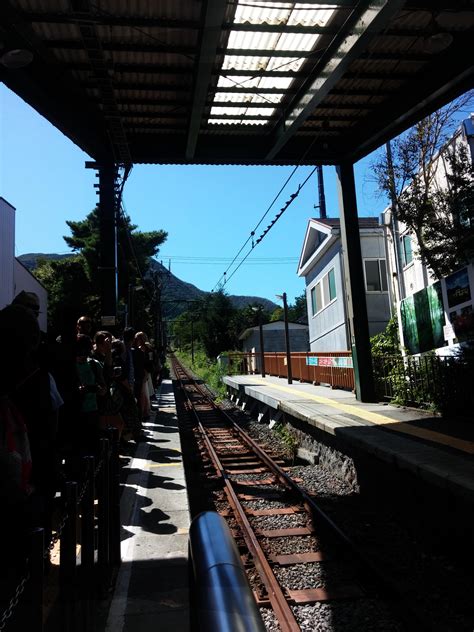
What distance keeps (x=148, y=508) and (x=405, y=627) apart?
2.75m

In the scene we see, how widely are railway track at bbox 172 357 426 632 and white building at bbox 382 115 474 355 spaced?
440 cm

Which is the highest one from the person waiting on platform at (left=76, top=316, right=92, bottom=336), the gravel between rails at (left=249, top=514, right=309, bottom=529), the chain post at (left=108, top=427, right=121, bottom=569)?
the person waiting on platform at (left=76, top=316, right=92, bottom=336)

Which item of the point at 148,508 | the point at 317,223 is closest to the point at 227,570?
the point at 148,508

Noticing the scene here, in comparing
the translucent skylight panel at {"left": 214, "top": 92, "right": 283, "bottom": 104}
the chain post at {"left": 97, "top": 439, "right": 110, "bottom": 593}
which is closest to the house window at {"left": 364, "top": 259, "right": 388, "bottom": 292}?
the translucent skylight panel at {"left": 214, "top": 92, "right": 283, "bottom": 104}

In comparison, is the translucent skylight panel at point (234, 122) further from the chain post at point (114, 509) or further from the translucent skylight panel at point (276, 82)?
the chain post at point (114, 509)

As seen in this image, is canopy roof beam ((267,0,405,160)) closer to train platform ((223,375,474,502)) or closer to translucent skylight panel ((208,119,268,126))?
translucent skylight panel ((208,119,268,126))

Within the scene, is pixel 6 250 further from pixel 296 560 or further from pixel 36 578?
pixel 36 578

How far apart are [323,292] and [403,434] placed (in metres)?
16.6

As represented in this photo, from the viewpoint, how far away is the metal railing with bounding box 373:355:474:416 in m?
7.97

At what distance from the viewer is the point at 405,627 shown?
3.42 meters

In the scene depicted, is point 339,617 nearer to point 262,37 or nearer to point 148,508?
point 148,508

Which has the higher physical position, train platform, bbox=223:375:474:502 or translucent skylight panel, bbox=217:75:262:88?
translucent skylight panel, bbox=217:75:262:88

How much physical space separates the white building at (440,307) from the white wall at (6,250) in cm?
1084

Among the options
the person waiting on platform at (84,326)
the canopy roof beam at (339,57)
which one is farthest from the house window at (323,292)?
the person waiting on platform at (84,326)
